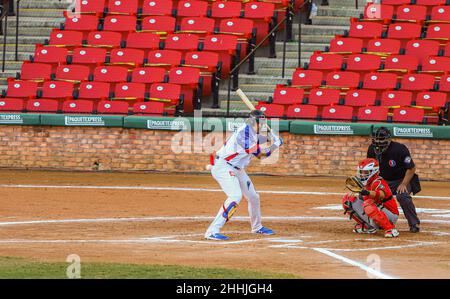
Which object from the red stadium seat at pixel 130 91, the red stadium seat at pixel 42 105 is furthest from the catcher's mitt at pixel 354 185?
the red stadium seat at pixel 42 105

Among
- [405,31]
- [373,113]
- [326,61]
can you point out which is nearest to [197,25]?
[326,61]

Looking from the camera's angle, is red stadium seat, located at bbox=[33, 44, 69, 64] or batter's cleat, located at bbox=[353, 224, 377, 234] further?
red stadium seat, located at bbox=[33, 44, 69, 64]

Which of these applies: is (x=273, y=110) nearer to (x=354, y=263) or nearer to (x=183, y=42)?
(x=183, y=42)

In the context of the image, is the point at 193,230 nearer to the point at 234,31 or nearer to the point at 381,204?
the point at 381,204

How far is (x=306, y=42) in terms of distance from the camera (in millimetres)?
29297

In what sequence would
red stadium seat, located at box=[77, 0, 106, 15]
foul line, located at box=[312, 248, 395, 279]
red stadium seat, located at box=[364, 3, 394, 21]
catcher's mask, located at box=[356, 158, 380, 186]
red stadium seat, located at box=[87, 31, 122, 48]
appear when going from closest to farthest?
foul line, located at box=[312, 248, 395, 279] < catcher's mask, located at box=[356, 158, 380, 186] < red stadium seat, located at box=[364, 3, 394, 21] < red stadium seat, located at box=[87, 31, 122, 48] < red stadium seat, located at box=[77, 0, 106, 15]

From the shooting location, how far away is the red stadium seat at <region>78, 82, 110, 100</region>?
87.5 ft

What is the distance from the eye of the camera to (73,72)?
90.9 ft

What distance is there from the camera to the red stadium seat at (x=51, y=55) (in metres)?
28.3

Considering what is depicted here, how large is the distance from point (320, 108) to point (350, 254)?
1260 centimetres

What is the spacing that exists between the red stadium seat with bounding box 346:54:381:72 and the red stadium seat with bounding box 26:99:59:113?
718 centimetres

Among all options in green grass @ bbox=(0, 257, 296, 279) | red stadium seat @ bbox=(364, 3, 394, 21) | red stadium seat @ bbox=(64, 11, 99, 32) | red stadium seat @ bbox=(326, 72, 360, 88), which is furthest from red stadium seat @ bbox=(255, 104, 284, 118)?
green grass @ bbox=(0, 257, 296, 279)

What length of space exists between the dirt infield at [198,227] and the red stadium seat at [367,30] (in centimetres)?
488

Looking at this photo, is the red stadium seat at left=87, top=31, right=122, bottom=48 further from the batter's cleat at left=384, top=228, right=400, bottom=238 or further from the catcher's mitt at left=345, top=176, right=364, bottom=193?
the batter's cleat at left=384, top=228, right=400, bottom=238
